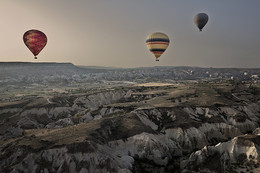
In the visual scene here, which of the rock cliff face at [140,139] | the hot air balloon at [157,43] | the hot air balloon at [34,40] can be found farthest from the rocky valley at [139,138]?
the hot air balloon at [34,40]

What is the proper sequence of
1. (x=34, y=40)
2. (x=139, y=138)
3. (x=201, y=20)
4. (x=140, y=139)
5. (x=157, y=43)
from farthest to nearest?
(x=201, y=20) < (x=157, y=43) < (x=34, y=40) < (x=139, y=138) < (x=140, y=139)

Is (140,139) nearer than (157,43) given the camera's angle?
Yes

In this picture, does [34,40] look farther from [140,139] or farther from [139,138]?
[140,139]

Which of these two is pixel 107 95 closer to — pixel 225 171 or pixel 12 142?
pixel 12 142

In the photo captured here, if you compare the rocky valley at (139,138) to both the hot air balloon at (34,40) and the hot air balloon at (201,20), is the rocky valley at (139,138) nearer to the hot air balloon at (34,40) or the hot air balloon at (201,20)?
the hot air balloon at (34,40)

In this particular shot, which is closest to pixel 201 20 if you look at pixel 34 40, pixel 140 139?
pixel 34 40

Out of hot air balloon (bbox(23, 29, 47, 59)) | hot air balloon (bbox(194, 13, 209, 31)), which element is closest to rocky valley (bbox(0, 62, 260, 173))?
hot air balloon (bbox(23, 29, 47, 59))
